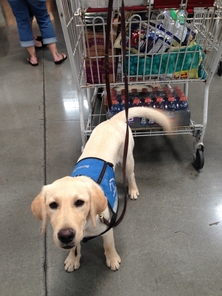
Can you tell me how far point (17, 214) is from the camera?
68.8 inches

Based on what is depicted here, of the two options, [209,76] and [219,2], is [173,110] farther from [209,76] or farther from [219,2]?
[219,2]

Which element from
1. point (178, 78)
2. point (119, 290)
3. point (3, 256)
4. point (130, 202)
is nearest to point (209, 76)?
point (178, 78)

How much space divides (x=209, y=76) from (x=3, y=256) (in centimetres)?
168

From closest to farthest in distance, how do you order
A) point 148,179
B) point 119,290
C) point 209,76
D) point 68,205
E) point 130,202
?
point 68,205 < point 119,290 < point 209,76 < point 130,202 < point 148,179

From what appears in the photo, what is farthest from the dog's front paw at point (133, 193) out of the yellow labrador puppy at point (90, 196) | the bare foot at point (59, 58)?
the bare foot at point (59, 58)

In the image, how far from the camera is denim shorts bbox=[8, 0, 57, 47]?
119 inches

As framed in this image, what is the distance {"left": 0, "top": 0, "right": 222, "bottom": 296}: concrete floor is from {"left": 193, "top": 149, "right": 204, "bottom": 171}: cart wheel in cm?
6

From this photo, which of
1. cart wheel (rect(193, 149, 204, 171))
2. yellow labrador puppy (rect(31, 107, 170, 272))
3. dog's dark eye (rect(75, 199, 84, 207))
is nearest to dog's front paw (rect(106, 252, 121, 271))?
yellow labrador puppy (rect(31, 107, 170, 272))

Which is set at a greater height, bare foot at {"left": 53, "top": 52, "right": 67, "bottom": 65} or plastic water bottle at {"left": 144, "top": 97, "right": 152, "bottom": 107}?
plastic water bottle at {"left": 144, "top": 97, "right": 152, "bottom": 107}

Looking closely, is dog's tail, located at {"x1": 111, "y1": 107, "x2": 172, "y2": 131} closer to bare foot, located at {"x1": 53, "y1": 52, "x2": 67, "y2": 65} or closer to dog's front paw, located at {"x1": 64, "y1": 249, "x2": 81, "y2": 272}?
dog's front paw, located at {"x1": 64, "y1": 249, "x2": 81, "y2": 272}

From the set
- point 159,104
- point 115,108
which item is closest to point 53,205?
point 115,108

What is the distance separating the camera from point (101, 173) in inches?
49.5

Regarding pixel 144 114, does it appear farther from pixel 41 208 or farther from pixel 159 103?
pixel 41 208

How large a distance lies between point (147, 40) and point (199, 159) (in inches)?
36.4
